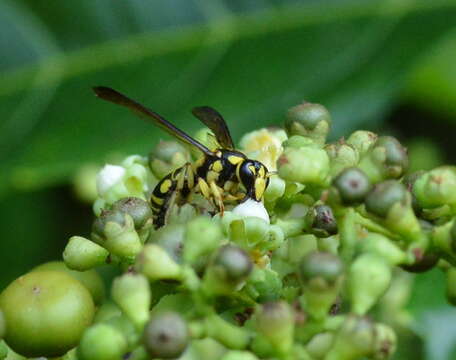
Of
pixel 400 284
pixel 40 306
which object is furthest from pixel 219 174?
pixel 400 284

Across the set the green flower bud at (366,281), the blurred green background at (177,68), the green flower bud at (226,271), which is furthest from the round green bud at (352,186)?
the blurred green background at (177,68)

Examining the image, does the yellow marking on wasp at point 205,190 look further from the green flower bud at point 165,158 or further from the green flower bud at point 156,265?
the green flower bud at point 156,265

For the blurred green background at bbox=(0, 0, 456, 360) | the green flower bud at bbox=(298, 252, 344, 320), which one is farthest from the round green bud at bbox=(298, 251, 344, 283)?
the blurred green background at bbox=(0, 0, 456, 360)

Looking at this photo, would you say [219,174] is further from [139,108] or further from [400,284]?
[400,284]

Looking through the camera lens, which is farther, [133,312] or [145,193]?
[145,193]

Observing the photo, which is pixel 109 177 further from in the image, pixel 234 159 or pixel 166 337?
pixel 166 337

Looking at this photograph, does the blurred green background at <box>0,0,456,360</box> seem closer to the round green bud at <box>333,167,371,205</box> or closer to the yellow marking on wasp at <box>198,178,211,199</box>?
the yellow marking on wasp at <box>198,178,211,199</box>
